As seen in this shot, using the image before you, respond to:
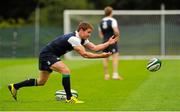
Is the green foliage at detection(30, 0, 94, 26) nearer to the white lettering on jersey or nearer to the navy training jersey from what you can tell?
the navy training jersey

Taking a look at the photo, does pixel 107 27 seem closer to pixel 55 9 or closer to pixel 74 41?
pixel 74 41

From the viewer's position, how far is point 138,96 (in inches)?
575

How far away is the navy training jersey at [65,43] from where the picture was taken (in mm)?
13547

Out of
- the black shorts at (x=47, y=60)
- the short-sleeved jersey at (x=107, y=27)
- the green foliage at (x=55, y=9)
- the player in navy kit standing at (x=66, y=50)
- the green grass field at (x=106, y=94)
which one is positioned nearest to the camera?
the green grass field at (x=106, y=94)

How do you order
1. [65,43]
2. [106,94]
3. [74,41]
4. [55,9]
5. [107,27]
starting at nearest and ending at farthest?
[74,41] → [65,43] → [106,94] → [107,27] → [55,9]

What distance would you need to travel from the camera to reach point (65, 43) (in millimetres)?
13648

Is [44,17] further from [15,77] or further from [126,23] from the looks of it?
[15,77]

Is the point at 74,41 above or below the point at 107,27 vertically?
above

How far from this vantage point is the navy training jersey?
13.5 metres

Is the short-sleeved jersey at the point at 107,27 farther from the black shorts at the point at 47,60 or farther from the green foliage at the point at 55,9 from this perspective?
the green foliage at the point at 55,9

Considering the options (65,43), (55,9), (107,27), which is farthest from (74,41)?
(55,9)

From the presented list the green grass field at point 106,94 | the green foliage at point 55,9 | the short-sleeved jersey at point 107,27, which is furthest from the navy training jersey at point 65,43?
the green foliage at point 55,9

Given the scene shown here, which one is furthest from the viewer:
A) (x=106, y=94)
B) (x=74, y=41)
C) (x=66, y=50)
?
(x=106, y=94)

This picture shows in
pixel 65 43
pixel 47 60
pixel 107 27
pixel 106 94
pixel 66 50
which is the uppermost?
pixel 65 43
